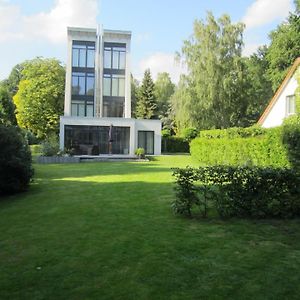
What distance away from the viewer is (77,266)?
535 cm

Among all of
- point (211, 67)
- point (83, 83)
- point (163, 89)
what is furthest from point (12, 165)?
point (163, 89)

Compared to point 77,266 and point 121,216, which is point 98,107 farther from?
point 77,266

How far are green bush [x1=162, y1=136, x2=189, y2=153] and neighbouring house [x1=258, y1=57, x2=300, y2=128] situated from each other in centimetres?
1783

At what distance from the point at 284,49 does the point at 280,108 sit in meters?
15.2

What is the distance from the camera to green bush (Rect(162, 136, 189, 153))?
151 feet

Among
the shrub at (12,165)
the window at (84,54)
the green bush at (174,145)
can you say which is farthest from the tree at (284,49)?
the shrub at (12,165)

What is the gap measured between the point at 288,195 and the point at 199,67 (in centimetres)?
3222

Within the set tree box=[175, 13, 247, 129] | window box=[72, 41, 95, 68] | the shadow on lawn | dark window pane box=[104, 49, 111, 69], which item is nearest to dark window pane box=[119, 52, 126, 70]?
dark window pane box=[104, 49, 111, 69]

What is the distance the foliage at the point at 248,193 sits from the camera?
8.18 meters

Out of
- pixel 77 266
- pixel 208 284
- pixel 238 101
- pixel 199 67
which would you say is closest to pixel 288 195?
pixel 208 284

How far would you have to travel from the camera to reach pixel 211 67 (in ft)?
126

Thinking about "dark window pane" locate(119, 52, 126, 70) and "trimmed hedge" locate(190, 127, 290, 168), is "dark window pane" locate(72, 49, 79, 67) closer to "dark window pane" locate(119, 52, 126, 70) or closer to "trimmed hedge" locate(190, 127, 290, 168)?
"dark window pane" locate(119, 52, 126, 70)

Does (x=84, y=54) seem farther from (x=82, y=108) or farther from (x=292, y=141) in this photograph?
(x=292, y=141)

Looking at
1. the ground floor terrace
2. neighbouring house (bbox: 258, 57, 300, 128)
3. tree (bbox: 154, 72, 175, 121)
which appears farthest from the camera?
tree (bbox: 154, 72, 175, 121)
